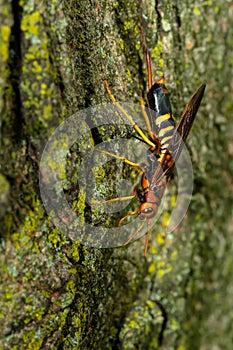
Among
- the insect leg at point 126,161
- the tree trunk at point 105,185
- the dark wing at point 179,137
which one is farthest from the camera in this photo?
the dark wing at point 179,137

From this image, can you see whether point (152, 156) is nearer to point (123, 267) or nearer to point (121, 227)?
point (121, 227)

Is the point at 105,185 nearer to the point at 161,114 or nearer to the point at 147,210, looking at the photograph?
the point at 147,210

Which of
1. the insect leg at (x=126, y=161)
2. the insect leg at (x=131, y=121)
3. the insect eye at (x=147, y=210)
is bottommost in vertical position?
the insect eye at (x=147, y=210)

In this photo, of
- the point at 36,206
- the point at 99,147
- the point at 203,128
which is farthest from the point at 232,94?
the point at 36,206

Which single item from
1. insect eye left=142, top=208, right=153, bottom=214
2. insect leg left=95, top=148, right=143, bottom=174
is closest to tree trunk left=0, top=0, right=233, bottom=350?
insect leg left=95, top=148, right=143, bottom=174

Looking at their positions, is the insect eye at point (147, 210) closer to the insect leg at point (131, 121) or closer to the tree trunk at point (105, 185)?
the tree trunk at point (105, 185)

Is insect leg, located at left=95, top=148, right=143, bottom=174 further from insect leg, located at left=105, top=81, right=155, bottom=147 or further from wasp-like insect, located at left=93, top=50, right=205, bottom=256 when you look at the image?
insect leg, located at left=105, top=81, right=155, bottom=147

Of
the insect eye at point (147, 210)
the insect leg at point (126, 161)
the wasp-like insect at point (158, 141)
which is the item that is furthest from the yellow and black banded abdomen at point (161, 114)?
the insect eye at point (147, 210)
